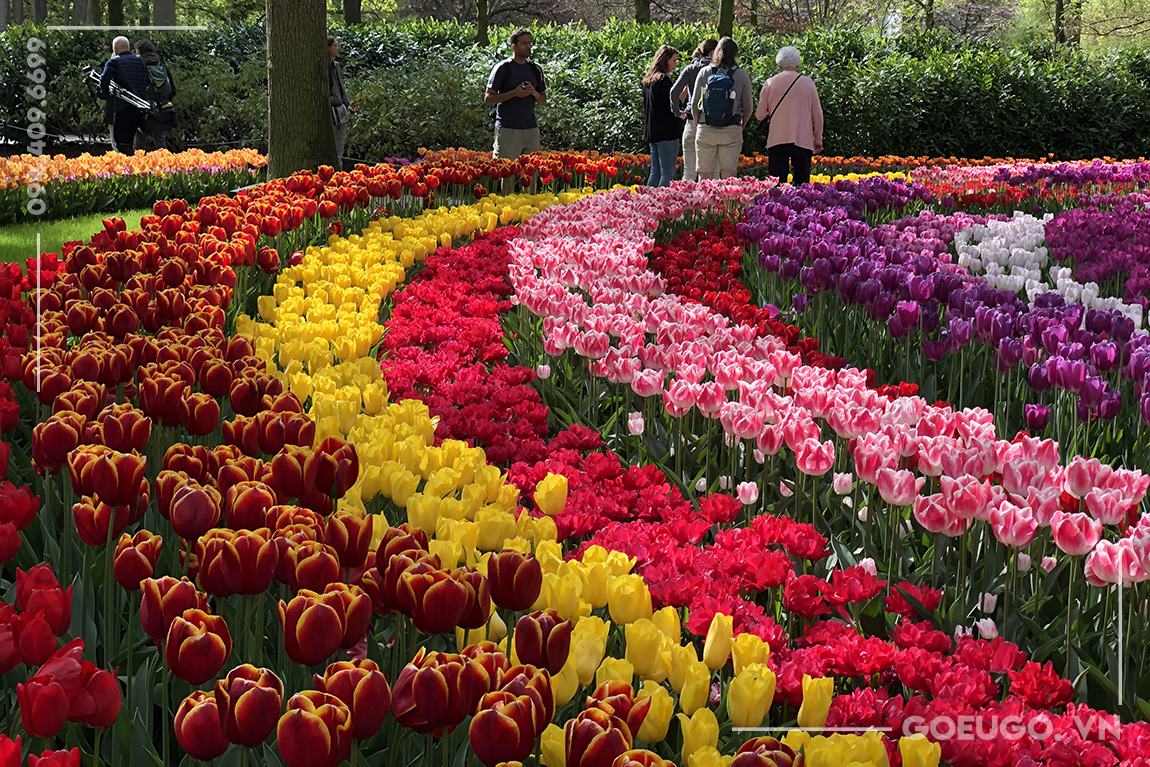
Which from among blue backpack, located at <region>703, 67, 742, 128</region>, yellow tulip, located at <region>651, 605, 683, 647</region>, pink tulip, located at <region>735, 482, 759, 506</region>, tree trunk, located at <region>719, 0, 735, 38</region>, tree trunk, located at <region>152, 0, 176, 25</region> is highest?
tree trunk, located at <region>152, 0, 176, 25</region>

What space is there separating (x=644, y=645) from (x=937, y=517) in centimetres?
90

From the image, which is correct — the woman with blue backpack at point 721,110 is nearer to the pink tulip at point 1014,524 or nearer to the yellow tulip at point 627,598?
the pink tulip at point 1014,524

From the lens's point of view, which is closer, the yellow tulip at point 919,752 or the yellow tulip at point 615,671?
the yellow tulip at point 919,752

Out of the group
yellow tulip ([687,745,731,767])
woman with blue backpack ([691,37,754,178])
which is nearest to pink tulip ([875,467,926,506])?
yellow tulip ([687,745,731,767])

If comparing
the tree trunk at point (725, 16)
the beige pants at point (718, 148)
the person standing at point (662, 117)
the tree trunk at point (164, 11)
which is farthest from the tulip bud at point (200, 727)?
the tree trunk at point (164, 11)

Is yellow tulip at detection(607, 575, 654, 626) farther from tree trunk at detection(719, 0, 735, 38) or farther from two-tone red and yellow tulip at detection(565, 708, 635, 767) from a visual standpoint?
tree trunk at detection(719, 0, 735, 38)

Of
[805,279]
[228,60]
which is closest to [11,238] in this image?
[805,279]

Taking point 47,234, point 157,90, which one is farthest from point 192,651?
point 157,90

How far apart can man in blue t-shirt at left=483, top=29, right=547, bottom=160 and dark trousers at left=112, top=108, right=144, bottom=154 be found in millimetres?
6376

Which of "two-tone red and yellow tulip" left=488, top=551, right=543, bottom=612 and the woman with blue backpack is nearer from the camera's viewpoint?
"two-tone red and yellow tulip" left=488, top=551, right=543, bottom=612

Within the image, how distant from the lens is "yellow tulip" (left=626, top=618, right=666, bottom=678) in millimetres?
1549

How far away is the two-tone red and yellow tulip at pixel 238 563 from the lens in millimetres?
1557

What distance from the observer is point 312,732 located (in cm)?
119

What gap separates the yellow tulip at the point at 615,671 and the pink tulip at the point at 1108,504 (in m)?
1.12
